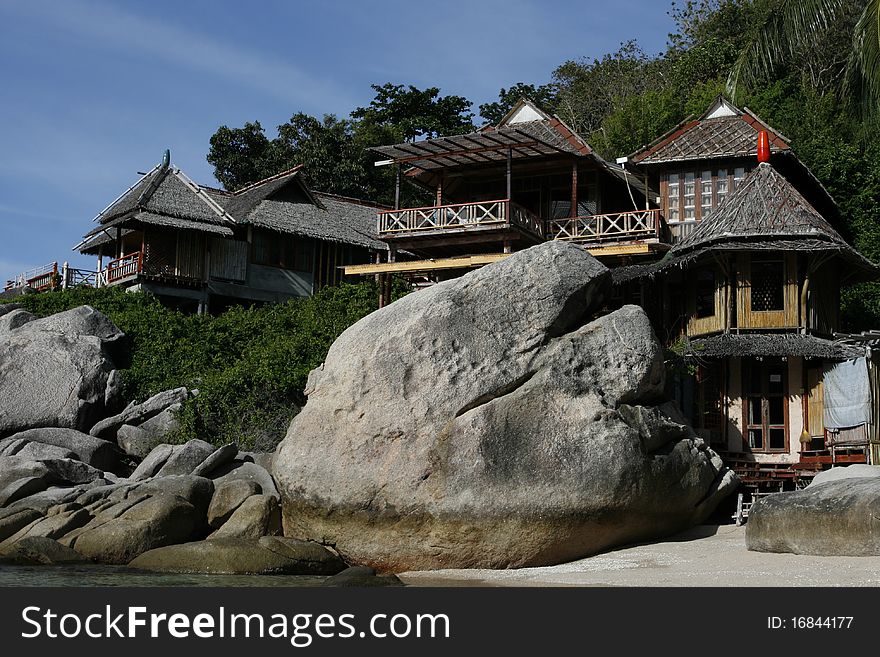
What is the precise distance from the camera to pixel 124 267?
31.9m

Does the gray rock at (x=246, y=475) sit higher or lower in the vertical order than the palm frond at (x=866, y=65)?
lower

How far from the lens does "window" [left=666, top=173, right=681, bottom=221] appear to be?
27.5m

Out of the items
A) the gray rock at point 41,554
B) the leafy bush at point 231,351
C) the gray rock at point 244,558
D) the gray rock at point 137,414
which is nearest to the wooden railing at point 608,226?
the leafy bush at point 231,351

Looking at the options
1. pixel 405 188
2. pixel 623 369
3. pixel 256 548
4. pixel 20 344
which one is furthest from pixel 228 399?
pixel 405 188

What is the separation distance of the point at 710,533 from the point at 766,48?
30.8 feet

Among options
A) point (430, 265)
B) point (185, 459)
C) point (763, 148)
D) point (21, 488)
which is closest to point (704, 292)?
point (763, 148)

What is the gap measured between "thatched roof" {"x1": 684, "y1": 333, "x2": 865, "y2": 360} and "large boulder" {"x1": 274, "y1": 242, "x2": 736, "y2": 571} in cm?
466

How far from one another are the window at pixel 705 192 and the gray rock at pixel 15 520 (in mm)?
18276

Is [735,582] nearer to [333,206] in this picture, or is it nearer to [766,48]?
[766,48]

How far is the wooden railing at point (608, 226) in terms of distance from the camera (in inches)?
1054

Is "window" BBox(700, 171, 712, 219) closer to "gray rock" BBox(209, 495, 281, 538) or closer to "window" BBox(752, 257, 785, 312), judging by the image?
"window" BBox(752, 257, 785, 312)

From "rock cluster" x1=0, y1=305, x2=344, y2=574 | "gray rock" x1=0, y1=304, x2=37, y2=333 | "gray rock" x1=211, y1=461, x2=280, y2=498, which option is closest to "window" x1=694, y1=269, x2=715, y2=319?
"rock cluster" x1=0, y1=305, x2=344, y2=574

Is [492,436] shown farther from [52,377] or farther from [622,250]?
[52,377]

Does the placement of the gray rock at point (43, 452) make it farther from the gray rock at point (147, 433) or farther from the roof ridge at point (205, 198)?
the roof ridge at point (205, 198)
